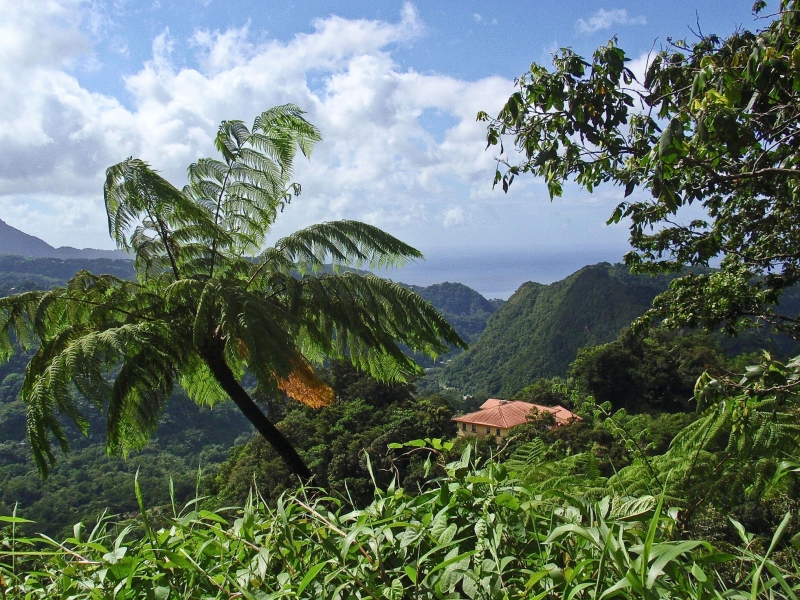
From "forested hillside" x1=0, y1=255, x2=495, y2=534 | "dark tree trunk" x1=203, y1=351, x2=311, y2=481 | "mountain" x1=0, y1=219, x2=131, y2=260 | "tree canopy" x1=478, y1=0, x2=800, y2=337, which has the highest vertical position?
"mountain" x1=0, y1=219, x2=131, y2=260

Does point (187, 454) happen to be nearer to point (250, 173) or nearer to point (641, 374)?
point (641, 374)

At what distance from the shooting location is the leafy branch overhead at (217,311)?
304 centimetres

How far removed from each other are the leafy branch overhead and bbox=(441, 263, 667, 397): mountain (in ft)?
141

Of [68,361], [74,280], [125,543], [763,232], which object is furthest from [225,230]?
[763,232]

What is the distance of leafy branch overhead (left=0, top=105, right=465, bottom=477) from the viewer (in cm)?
304

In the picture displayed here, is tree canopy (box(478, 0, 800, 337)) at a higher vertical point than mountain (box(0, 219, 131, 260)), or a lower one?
lower

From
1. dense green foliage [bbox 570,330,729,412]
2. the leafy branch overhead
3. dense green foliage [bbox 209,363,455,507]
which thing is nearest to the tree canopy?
the leafy branch overhead

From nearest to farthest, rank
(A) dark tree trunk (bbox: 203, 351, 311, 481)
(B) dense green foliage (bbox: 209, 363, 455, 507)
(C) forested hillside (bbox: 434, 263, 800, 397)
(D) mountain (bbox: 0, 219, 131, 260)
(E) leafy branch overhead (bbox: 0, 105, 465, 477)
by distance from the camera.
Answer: (E) leafy branch overhead (bbox: 0, 105, 465, 477) → (A) dark tree trunk (bbox: 203, 351, 311, 481) → (B) dense green foliage (bbox: 209, 363, 455, 507) → (C) forested hillside (bbox: 434, 263, 800, 397) → (D) mountain (bbox: 0, 219, 131, 260)

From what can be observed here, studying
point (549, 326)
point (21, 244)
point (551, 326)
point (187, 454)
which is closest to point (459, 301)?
point (549, 326)

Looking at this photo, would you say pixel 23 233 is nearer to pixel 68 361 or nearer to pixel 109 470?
pixel 109 470

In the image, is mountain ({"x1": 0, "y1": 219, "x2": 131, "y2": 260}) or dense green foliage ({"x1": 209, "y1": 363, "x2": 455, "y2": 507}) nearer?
dense green foliage ({"x1": 209, "y1": 363, "x2": 455, "y2": 507})

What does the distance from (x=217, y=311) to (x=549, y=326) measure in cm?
5409

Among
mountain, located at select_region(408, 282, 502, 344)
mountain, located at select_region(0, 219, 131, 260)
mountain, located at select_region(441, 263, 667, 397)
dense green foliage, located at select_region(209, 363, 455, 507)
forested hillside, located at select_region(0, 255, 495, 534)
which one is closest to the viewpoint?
dense green foliage, located at select_region(209, 363, 455, 507)

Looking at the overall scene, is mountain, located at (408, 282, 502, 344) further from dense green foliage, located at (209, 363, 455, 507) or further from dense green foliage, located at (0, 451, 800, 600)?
dense green foliage, located at (0, 451, 800, 600)
